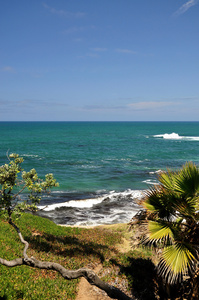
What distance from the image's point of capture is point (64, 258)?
493 inches

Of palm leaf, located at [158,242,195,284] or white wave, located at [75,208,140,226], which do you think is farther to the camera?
white wave, located at [75,208,140,226]

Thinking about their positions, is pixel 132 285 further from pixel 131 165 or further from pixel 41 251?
pixel 131 165

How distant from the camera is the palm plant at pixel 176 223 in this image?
22.8 ft

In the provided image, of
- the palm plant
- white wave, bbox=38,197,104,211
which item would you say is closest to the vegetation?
the palm plant

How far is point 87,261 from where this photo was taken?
12617 millimetres

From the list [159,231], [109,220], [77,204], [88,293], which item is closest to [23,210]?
[88,293]

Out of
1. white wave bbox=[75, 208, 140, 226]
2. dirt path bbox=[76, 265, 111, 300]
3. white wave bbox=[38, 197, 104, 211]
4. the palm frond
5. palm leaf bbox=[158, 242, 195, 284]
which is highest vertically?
the palm frond

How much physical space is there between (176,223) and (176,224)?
0.90 m

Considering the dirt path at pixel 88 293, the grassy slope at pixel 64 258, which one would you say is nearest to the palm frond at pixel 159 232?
the grassy slope at pixel 64 258

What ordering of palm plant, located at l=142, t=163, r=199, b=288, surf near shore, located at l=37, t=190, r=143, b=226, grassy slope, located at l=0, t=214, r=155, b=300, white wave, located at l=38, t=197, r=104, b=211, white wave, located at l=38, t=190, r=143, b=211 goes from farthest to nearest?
white wave, located at l=38, t=190, r=143, b=211
white wave, located at l=38, t=197, r=104, b=211
surf near shore, located at l=37, t=190, r=143, b=226
grassy slope, located at l=0, t=214, r=155, b=300
palm plant, located at l=142, t=163, r=199, b=288

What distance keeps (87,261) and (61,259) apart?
53.4 inches

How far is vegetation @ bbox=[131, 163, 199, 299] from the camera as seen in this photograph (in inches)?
275

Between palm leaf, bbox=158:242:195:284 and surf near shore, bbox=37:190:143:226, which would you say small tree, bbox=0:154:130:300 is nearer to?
palm leaf, bbox=158:242:195:284

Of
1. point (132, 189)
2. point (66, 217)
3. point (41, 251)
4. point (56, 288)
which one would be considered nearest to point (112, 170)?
point (132, 189)
